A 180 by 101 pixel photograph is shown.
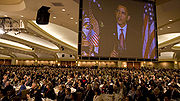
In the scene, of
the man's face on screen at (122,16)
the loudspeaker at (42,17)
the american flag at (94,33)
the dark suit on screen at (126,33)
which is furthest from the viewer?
the loudspeaker at (42,17)

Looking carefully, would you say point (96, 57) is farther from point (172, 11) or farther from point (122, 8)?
point (172, 11)

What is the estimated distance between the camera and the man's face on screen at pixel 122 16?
4.01m

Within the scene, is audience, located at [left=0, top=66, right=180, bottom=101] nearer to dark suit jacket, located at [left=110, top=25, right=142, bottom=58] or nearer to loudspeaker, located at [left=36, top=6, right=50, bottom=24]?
dark suit jacket, located at [left=110, top=25, right=142, bottom=58]

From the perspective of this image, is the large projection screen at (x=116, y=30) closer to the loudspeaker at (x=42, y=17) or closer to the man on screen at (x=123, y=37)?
the man on screen at (x=123, y=37)

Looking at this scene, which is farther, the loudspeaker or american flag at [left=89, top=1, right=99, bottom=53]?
the loudspeaker

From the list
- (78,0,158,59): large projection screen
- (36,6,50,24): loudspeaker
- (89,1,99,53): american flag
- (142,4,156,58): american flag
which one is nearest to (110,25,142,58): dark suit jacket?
(78,0,158,59): large projection screen

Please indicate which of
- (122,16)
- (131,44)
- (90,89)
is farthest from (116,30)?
(90,89)

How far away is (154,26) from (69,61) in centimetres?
3694

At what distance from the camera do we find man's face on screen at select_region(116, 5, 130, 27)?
4.01 m

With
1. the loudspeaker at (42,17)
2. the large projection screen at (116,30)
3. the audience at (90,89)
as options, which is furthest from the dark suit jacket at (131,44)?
the loudspeaker at (42,17)

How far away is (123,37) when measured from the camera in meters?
3.99

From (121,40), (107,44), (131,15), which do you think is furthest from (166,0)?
(107,44)

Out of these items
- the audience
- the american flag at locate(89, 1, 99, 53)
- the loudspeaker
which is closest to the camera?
the american flag at locate(89, 1, 99, 53)

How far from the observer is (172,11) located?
655 cm
